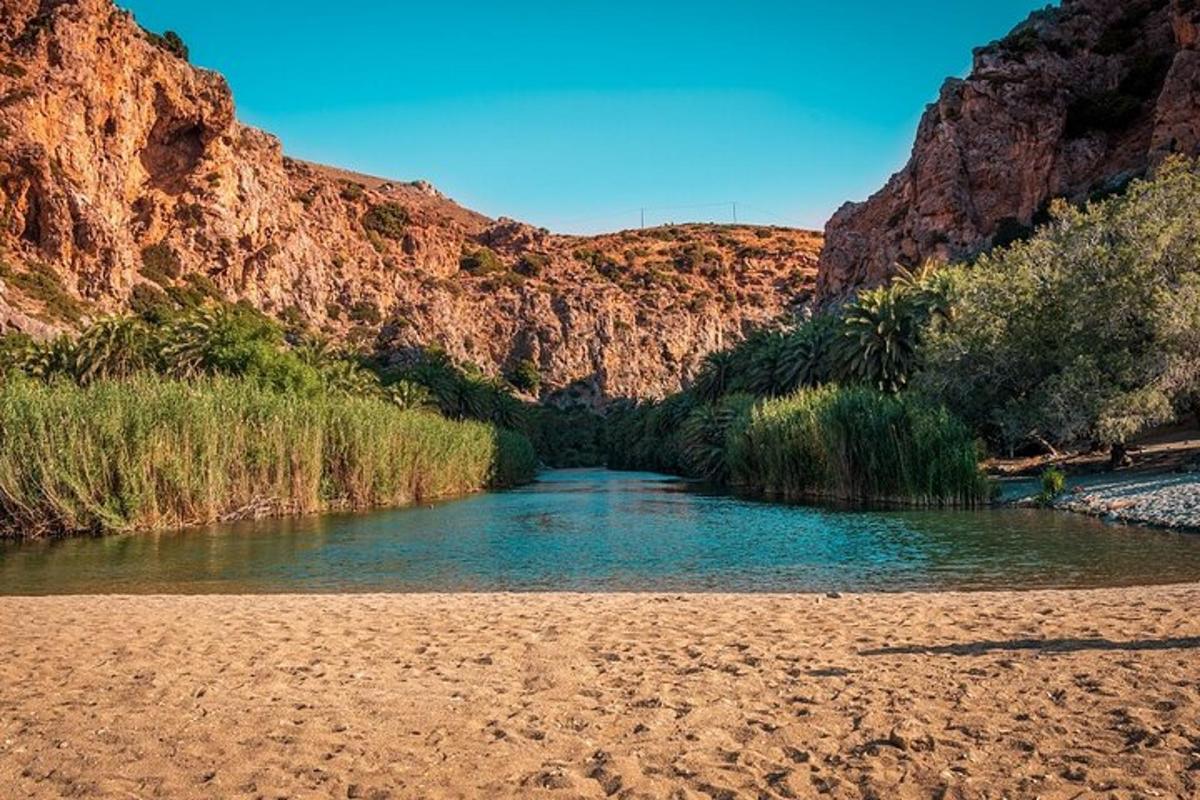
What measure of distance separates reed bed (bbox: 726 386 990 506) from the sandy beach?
2143 cm

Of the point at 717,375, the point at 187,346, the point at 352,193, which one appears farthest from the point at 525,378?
the point at 187,346

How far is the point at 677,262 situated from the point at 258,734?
14346 cm

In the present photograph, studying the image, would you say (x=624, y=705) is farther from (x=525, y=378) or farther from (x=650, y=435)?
(x=525, y=378)

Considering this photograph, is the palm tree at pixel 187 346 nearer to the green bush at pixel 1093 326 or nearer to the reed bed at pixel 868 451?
the reed bed at pixel 868 451

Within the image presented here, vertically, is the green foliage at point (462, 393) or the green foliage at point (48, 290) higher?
the green foliage at point (48, 290)

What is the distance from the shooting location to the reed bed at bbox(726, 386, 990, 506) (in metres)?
31.2

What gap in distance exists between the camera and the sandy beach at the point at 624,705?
5160 millimetres

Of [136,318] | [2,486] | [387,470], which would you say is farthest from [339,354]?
[2,486]

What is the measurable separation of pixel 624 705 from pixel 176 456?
23986 millimetres

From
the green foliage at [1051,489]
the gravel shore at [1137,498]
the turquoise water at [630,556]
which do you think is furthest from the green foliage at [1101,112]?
the turquoise water at [630,556]

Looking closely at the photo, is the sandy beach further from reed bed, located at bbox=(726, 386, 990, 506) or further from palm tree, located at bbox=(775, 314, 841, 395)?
palm tree, located at bbox=(775, 314, 841, 395)

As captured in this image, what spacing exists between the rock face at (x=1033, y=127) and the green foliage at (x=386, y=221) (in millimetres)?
67637

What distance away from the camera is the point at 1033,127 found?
227 feet

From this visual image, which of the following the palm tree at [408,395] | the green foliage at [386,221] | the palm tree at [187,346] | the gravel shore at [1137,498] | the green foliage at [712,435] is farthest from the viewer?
the green foliage at [386,221]
